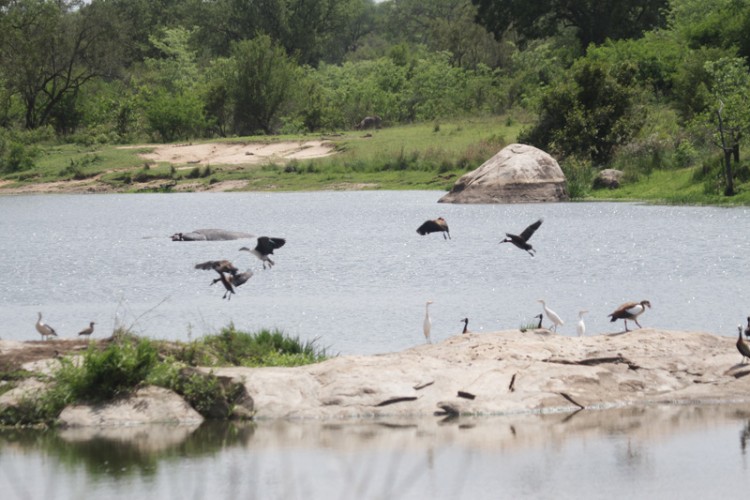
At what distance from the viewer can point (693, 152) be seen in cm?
4547

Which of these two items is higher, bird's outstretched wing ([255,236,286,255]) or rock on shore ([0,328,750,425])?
bird's outstretched wing ([255,236,286,255])

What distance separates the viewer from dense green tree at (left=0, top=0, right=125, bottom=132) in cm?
7400

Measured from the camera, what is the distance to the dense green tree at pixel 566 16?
7694 centimetres

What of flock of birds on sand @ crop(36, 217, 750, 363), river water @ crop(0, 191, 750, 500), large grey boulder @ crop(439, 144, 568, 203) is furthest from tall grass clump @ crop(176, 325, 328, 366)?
large grey boulder @ crop(439, 144, 568, 203)

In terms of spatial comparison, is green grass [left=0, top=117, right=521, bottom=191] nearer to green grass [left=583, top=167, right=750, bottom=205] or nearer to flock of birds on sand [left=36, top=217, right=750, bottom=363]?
green grass [left=583, top=167, right=750, bottom=205]

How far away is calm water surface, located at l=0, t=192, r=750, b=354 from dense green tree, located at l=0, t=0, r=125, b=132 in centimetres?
2870

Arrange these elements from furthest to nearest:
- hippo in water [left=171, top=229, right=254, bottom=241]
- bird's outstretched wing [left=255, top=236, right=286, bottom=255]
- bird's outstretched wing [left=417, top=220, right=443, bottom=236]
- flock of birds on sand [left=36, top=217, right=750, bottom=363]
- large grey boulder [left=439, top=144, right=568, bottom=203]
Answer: large grey boulder [left=439, top=144, right=568, bottom=203] < hippo in water [left=171, top=229, right=254, bottom=241] < bird's outstretched wing [left=417, top=220, right=443, bottom=236] < bird's outstretched wing [left=255, top=236, right=286, bottom=255] < flock of birds on sand [left=36, top=217, right=750, bottom=363]

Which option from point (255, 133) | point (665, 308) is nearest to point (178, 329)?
point (665, 308)

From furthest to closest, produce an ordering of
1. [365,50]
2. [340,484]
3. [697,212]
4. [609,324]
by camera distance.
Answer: [365,50] < [697,212] < [609,324] < [340,484]

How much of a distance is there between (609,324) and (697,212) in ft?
70.1

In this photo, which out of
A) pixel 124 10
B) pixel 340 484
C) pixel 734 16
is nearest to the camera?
pixel 340 484

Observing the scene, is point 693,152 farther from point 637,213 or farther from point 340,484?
point 340,484

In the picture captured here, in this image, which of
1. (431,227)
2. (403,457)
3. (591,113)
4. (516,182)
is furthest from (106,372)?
(591,113)

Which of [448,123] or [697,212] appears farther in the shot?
[448,123]
